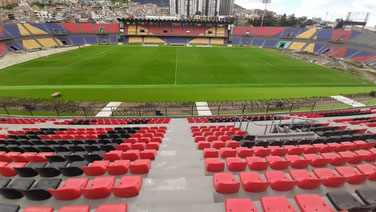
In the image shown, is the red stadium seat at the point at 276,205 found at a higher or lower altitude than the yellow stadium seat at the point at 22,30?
lower

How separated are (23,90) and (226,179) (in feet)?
97.3

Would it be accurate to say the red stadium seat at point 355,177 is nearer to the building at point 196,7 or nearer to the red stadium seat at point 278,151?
the red stadium seat at point 278,151

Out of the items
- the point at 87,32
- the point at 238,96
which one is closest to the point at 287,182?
the point at 238,96

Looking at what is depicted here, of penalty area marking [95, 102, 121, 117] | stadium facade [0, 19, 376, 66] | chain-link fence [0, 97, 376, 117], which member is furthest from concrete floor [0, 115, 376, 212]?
stadium facade [0, 19, 376, 66]

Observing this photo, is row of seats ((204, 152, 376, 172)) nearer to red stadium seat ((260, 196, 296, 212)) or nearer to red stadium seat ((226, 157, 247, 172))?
red stadium seat ((226, 157, 247, 172))

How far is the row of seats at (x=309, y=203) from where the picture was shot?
142 inches

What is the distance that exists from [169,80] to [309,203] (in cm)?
2476

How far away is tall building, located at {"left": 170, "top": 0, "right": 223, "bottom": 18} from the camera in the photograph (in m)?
187

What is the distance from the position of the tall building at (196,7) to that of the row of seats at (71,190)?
207 meters

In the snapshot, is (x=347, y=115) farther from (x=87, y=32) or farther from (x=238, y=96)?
(x=87, y=32)

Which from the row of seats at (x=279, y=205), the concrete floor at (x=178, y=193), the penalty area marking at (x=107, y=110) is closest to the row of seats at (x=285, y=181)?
the concrete floor at (x=178, y=193)

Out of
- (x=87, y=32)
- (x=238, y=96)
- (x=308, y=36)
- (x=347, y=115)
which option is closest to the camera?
(x=347, y=115)

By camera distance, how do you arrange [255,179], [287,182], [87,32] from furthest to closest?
[87,32], [255,179], [287,182]

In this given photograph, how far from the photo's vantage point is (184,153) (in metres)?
7.12
